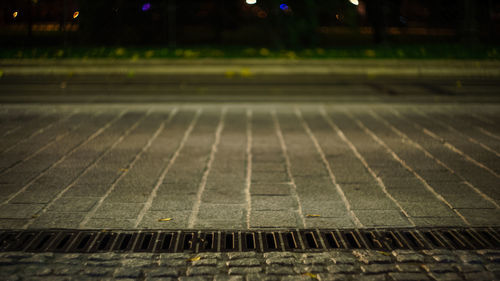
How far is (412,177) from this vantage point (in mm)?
5270

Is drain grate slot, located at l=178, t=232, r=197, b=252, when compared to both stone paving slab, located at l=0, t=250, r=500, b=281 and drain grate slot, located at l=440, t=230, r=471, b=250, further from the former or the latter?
drain grate slot, located at l=440, t=230, r=471, b=250

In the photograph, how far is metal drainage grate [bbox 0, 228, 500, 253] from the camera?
3645mm

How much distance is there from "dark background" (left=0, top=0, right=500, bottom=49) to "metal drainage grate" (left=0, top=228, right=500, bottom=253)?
14.7 meters

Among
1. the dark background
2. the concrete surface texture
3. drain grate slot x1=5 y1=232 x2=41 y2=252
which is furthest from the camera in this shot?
the dark background

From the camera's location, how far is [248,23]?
25.6 m

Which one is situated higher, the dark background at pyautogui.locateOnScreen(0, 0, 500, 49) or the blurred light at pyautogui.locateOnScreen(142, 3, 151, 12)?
the blurred light at pyautogui.locateOnScreen(142, 3, 151, 12)

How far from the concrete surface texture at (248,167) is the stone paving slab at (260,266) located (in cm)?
55

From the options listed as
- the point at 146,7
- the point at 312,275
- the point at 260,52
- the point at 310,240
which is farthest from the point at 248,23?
the point at 312,275

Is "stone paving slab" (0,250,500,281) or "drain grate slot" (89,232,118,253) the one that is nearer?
"stone paving slab" (0,250,500,281)

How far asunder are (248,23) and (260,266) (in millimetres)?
23251

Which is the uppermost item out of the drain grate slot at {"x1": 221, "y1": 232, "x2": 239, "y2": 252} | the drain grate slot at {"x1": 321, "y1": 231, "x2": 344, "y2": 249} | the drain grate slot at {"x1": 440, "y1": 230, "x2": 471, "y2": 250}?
the drain grate slot at {"x1": 440, "y1": 230, "x2": 471, "y2": 250}

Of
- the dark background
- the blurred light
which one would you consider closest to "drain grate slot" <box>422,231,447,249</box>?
the dark background

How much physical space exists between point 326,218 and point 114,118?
16.7 ft

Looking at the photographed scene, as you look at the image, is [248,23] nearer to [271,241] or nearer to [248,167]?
[248,167]
